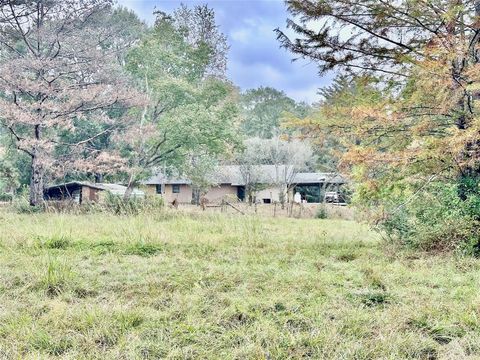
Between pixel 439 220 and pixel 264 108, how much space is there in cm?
4304

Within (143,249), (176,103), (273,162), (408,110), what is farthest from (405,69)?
(273,162)

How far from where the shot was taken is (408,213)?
734cm

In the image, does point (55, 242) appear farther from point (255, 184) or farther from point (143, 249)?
point (255, 184)

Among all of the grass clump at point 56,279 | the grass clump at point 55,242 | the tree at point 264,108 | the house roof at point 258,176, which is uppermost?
the tree at point 264,108

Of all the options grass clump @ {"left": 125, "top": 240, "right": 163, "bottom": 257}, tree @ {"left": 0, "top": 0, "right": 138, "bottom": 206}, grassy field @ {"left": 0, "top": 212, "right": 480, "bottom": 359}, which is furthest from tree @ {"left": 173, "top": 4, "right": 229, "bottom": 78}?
grassy field @ {"left": 0, "top": 212, "right": 480, "bottom": 359}

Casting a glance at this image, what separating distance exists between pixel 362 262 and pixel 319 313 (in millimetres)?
2575

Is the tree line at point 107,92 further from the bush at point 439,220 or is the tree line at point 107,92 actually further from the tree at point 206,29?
the bush at point 439,220

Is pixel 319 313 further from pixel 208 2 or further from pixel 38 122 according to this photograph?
pixel 208 2

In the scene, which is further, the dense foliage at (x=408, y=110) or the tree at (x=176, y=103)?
the tree at (x=176, y=103)

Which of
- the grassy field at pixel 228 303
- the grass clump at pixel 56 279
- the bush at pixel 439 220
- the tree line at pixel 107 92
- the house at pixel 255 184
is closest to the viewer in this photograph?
the grassy field at pixel 228 303

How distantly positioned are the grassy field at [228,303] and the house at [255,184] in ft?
70.7

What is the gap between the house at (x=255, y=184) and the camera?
2986cm

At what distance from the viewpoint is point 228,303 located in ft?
12.2

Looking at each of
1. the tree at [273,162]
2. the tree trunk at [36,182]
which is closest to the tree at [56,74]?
the tree trunk at [36,182]
